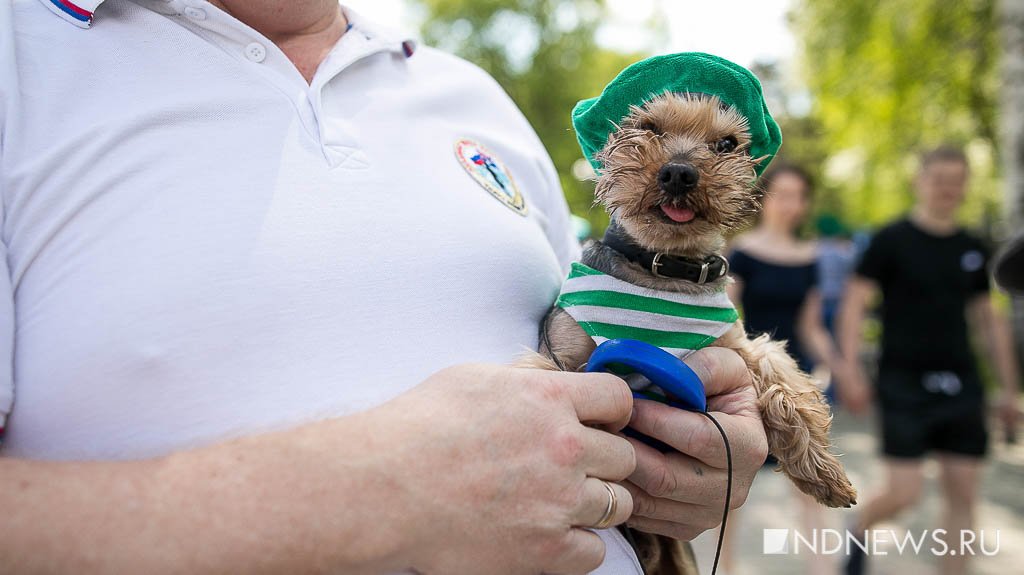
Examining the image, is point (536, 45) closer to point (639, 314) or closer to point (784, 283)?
point (784, 283)

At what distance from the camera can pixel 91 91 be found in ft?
4.64

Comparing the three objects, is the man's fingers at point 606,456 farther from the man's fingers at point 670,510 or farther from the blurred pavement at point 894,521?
the blurred pavement at point 894,521

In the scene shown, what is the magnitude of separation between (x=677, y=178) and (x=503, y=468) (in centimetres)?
72

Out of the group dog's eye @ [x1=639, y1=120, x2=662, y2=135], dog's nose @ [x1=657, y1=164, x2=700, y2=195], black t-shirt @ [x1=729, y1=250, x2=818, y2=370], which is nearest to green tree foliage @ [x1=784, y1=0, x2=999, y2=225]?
black t-shirt @ [x1=729, y1=250, x2=818, y2=370]

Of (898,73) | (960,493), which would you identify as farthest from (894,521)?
(898,73)

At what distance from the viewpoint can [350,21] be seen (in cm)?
196

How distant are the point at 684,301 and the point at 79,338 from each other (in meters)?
1.16

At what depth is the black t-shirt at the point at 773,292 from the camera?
586 cm

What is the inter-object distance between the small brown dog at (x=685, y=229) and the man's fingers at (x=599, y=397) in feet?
0.68

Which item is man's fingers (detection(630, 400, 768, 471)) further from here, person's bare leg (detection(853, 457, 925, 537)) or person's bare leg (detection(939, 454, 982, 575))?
person's bare leg (detection(939, 454, 982, 575))

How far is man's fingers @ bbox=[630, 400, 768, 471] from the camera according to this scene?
4.90 ft

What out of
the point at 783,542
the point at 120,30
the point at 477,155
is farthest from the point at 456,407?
the point at 783,542

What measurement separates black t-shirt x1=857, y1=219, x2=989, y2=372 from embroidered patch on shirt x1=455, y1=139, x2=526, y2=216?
14.7 feet

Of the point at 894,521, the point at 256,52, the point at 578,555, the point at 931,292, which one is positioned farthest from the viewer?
the point at 894,521
